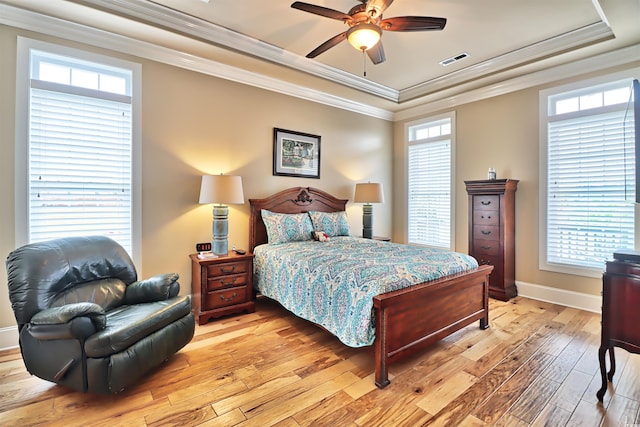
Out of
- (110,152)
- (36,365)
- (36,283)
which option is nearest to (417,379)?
(36,365)

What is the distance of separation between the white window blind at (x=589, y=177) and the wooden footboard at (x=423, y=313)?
157cm

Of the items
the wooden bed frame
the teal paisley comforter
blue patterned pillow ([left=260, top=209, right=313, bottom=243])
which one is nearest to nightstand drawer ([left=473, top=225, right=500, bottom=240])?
the wooden bed frame

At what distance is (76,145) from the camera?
2.89 m

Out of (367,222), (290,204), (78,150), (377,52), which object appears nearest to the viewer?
(377,52)

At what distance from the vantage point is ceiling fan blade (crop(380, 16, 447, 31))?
2287 millimetres

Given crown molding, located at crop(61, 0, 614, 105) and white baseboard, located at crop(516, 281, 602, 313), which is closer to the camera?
crown molding, located at crop(61, 0, 614, 105)

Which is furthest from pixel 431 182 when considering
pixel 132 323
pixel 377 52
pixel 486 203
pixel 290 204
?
pixel 132 323

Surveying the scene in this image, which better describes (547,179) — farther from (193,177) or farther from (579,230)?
(193,177)

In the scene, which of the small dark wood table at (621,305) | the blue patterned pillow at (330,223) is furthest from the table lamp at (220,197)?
the small dark wood table at (621,305)

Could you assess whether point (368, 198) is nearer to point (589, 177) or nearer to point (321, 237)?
point (321, 237)

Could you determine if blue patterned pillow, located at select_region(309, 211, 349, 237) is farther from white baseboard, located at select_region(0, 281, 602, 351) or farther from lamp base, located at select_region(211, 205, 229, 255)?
white baseboard, located at select_region(0, 281, 602, 351)

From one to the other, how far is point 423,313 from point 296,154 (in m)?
2.85

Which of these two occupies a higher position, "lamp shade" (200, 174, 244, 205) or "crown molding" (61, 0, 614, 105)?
"crown molding" (61, 0, 614, 105)

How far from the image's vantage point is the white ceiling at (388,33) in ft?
8.91
